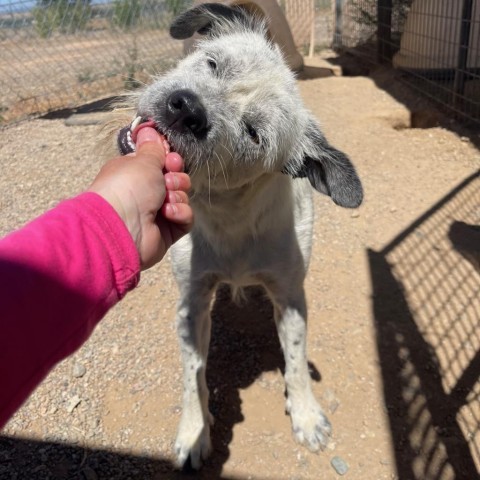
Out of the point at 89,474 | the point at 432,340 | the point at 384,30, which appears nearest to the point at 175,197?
the point at 89,474

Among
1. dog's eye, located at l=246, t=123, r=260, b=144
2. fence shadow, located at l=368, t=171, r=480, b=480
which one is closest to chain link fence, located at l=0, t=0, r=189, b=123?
fence shadow, located at l=368, t=171, r=480, b=480

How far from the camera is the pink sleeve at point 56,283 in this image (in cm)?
105

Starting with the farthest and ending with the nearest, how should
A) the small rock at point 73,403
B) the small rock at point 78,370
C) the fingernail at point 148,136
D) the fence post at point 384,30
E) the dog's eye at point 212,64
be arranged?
the fence post at point 384,30
the small rock at point 78,370
the small rock at point 73,403
the dog's eye at point 212,64
the fingernail at point 148,136

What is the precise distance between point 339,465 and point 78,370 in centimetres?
155

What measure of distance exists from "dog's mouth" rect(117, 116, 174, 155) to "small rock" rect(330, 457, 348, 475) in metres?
1.80

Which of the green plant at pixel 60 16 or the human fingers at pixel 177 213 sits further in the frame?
the green plant at pixel 60 16

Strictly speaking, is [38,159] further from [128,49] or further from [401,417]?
→ [401,417]

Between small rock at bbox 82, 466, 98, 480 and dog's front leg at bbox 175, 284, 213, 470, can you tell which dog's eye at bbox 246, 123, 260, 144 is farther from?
small rock at bbox 82, 466, 98, 480

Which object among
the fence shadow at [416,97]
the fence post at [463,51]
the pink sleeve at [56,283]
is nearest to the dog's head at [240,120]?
the pink sleeve at [56,283]

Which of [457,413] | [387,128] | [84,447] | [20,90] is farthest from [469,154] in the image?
[20,90]

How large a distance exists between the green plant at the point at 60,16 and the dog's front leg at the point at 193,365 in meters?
6.36

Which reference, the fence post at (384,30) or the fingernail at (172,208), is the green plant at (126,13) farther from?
the fingernail at (172,208)

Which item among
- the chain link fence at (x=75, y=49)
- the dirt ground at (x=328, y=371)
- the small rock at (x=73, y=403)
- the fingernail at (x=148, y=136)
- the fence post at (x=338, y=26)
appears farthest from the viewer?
the fence post at (x=338, y=26)

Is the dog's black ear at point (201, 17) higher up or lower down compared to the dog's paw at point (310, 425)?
higher up
